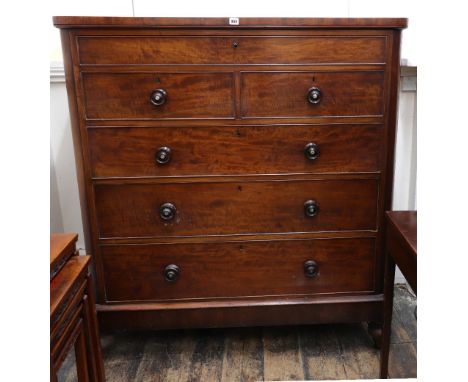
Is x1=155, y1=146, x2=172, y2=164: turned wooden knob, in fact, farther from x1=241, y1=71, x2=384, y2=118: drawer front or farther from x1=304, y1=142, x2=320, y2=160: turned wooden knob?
x1=304, y1=142, x2=320, y2=160: turned wooden knob

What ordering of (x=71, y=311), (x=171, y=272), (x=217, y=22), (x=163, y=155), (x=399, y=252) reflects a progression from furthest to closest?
1. (x=171, y=272)
2. (x=163, y=155)
3. (x=217, y=22)
4. (x=399, y=252)
5. (x=71, y=311)

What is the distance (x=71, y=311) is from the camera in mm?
886

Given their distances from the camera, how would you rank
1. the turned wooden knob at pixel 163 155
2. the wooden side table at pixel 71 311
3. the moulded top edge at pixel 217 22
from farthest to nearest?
the turned wooden knob at pixel 163 155
the moulded top edge at pixel 217 22
the wooden side table at pixel 71 311

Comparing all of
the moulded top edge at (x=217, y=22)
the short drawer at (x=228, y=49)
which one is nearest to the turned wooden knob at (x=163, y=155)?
the short drawer at (x=228, y=49)

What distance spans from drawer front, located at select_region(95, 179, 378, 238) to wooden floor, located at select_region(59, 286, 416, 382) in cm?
49

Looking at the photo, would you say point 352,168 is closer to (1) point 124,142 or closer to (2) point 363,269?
(2) point 363,269

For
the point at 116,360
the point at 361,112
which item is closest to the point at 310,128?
the point at 361,112

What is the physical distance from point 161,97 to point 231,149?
278 mm

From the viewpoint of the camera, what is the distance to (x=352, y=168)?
4.86 ft

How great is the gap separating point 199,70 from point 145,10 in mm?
654

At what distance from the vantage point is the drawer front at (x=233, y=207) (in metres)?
1.48

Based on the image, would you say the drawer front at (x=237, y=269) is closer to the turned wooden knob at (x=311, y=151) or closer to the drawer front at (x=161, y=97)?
the turned wooden knob at (x=311, y=151)

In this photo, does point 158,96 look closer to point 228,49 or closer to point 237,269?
point 228,49

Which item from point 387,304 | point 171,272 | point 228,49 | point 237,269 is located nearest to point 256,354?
point 237,269
